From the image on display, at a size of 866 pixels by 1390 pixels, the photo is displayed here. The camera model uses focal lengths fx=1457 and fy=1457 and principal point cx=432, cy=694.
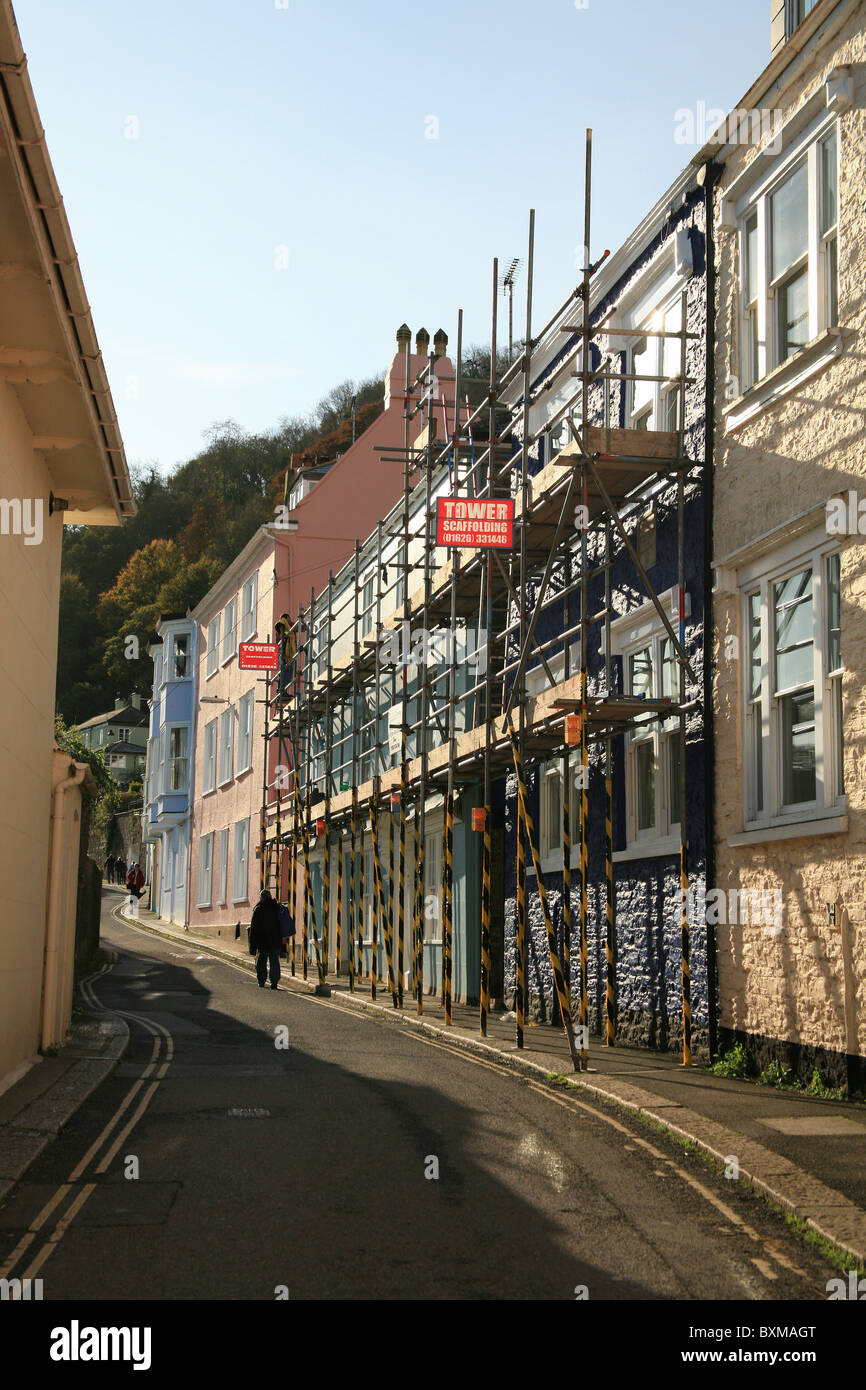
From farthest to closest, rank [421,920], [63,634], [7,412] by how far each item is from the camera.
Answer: [63,634]
[421,920]
[7,412]

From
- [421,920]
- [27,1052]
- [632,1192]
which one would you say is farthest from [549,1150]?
[421,920]

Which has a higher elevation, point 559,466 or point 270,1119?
point 559,466

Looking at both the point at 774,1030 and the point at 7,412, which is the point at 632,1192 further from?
the point at 7,412

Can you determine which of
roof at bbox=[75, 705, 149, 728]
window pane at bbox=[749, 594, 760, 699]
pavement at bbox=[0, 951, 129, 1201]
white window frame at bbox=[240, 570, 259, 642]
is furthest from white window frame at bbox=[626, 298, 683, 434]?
roof at bbox=[75, 705, 149, 728]

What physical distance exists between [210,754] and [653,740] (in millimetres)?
30941

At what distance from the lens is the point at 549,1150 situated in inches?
346

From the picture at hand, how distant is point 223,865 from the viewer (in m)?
40.8

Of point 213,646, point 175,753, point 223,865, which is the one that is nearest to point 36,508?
point 223,865

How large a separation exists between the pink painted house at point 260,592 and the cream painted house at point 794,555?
20312 millimetres

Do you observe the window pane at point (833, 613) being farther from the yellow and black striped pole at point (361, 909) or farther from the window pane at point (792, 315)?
the yellow and black striped pole at point (361, 909)

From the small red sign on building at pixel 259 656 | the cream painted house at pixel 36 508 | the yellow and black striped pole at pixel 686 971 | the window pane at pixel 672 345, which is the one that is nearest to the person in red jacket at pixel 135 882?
the small red sign on building at pixel 259 656

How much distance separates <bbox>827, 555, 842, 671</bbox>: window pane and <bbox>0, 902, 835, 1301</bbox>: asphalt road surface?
3.74 metres

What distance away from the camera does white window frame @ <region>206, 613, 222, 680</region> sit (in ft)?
144

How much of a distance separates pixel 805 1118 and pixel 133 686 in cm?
7776
